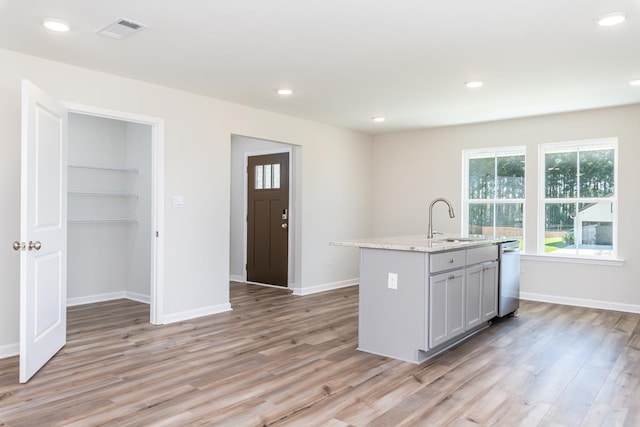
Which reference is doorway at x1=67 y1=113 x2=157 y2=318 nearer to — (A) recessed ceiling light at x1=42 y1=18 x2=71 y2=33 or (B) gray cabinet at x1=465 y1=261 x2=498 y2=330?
(A) recessed ceiling light at x1=42 y1=18 x2=71 y2=33

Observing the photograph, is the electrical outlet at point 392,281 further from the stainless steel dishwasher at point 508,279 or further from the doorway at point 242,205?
the doorway at point 242,205

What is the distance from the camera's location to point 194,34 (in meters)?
3.25

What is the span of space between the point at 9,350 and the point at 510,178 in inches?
228

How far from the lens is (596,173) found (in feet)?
18.5

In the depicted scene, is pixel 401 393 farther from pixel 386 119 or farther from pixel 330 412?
pixel 386 119

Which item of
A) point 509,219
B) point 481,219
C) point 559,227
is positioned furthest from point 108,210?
point 559,227

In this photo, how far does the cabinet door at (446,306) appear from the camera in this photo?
346 centimetres

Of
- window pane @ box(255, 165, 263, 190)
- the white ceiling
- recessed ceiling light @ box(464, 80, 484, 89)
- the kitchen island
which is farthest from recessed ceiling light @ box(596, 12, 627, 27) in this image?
window pane @ box(255, 165, 263, 190)

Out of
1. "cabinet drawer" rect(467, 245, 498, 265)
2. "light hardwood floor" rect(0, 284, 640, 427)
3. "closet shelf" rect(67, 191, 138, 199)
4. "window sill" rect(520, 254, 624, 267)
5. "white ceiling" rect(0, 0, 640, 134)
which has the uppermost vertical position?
"white ceiling" rect(0, 0, 640, 134)

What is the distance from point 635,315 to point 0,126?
20.8ft

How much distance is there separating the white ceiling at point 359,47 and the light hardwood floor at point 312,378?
2.35 meters

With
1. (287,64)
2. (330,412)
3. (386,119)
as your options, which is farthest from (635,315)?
(287,64)

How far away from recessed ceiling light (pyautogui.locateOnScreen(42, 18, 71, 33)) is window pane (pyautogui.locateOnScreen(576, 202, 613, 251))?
5684mm

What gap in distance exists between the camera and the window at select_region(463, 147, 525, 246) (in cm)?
617
